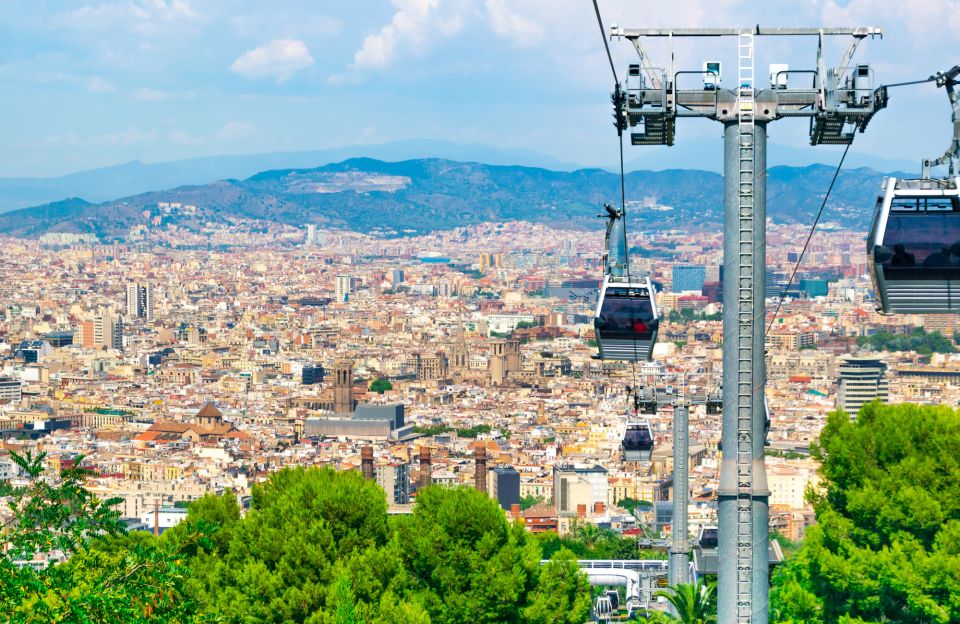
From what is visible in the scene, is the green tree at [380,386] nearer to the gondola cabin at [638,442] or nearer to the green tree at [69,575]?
the gondola cabin at [638,442]

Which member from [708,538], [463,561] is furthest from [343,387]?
[463,561]

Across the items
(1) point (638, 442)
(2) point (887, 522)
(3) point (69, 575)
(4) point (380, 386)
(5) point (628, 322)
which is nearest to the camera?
(5) point (628, 322)

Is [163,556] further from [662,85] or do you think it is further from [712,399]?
[662,85]

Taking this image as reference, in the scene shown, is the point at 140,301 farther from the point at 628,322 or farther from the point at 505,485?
the point at 628,322

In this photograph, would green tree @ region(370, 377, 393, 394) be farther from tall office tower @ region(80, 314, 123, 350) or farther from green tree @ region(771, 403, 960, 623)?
green tree @ region(771, 403, 960, 623)

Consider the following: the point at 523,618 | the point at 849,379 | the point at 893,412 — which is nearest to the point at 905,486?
the point at 893,412

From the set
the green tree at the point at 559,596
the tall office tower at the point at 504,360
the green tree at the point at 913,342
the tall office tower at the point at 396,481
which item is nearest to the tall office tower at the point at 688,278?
the green tree at the point at 913,342
